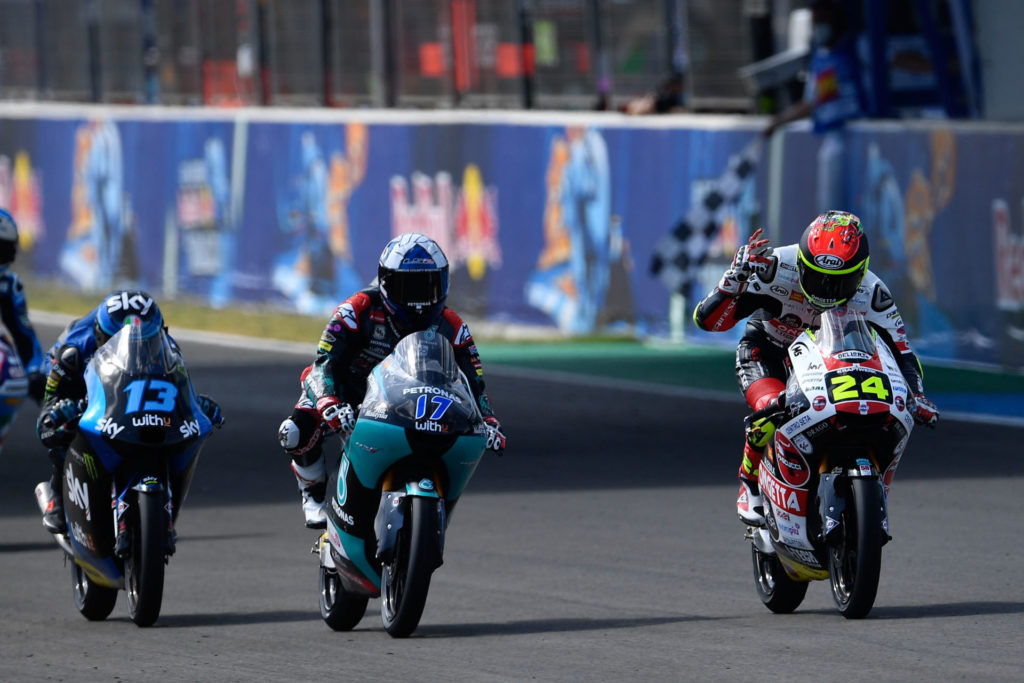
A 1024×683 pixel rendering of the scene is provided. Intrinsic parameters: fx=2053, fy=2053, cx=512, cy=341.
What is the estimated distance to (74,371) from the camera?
30.3 ft

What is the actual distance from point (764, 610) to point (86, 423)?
3.06 metres

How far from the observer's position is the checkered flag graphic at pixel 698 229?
67.8ft

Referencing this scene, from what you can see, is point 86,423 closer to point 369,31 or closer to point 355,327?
point 355,327

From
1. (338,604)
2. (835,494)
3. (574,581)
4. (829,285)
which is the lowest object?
(574,581)

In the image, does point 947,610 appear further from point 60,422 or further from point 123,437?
point 60,422

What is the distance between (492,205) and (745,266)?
48.6 feet

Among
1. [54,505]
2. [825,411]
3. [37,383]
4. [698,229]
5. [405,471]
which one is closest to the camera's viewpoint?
[405,471]

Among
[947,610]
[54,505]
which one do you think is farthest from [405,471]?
[947,610]

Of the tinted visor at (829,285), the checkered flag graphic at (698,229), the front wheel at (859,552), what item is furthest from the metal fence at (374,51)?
the front wheel at (859,552)

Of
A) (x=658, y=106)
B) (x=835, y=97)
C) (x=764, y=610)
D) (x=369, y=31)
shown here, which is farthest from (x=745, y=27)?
(x=764, y=610)

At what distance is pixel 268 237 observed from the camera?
26.6 m

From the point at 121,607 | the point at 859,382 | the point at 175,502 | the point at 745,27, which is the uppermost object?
the point at 745,27

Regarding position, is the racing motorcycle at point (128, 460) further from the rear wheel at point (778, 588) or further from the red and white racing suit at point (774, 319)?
the rear wheel at point (778, 588)

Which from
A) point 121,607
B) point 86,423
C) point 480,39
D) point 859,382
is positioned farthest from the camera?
point 480,39
